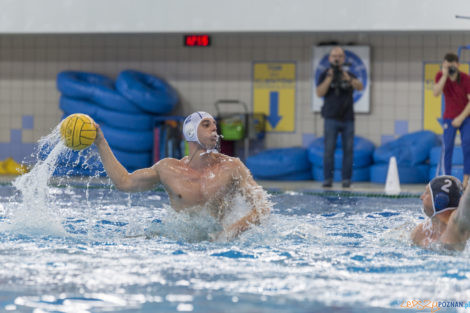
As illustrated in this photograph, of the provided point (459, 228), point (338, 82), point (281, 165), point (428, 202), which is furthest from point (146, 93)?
point (459, 228)

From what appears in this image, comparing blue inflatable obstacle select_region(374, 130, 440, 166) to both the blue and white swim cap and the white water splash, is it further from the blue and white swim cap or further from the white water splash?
the blue and white swim cap

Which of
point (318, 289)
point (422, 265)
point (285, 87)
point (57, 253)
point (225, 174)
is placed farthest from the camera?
point (285, 87)

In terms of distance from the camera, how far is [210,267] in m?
3.61

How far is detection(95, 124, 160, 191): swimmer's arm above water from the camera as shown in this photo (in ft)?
14.5

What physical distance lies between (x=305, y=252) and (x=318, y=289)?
954 mm

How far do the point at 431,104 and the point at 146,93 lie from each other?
4.13 m

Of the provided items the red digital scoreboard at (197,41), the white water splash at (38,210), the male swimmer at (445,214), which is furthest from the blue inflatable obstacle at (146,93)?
the male swimmer at (445,214)

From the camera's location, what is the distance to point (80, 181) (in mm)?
9391

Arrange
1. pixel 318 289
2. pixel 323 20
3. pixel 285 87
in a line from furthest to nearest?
pixel 285 87 < pixel 323 20 < pixel 318 289

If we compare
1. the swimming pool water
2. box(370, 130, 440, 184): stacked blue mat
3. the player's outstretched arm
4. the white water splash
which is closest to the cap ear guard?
the player's outstretched arm

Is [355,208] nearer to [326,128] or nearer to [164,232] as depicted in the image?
[326,128]

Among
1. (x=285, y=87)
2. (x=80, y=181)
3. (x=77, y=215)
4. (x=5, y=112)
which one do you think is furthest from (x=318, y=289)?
(x=5, y=112)

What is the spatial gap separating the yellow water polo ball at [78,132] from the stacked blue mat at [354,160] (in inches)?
237

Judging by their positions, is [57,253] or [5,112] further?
[5,112]
